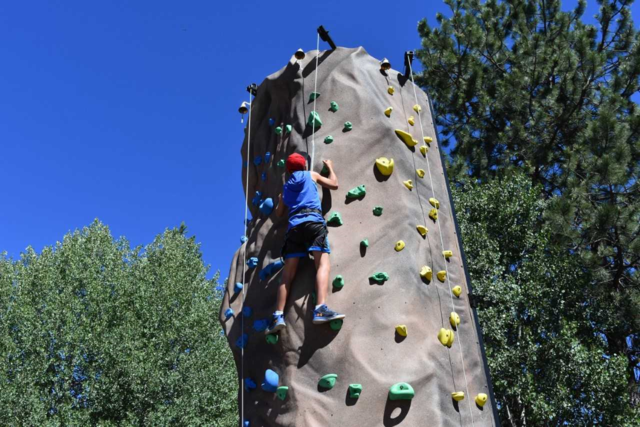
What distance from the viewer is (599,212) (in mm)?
9125

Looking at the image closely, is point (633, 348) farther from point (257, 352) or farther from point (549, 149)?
point (257, 352)

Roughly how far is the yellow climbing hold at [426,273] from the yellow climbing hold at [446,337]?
32 cm

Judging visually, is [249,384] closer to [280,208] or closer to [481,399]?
[280,208]

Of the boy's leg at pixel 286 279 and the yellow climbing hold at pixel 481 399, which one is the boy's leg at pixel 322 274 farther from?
the yellow climbing hold at pixel 481 399

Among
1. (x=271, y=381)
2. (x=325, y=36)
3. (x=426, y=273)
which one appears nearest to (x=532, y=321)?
(x=426, y=273)

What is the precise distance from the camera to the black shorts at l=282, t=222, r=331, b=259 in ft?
10.9

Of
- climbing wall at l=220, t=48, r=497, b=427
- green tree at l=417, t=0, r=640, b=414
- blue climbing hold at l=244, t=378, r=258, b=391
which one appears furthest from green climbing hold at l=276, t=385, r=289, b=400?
green tree at l=417, t=0, r=640, b=414

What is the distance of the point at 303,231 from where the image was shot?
338 cm

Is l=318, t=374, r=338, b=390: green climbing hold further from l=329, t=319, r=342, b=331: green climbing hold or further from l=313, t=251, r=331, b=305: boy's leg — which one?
l=313, t=251, r=331, b=305: boy's leg

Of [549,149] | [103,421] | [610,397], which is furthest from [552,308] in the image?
[103,421]

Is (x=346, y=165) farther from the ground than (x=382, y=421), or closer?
farther from the ground

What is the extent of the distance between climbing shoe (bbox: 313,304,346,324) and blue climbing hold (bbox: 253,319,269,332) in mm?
517

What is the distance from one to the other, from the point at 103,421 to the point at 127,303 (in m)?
3.08

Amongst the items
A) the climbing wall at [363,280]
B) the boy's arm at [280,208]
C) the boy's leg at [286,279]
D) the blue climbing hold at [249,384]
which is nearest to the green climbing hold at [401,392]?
the climbing wall at [363,280]
